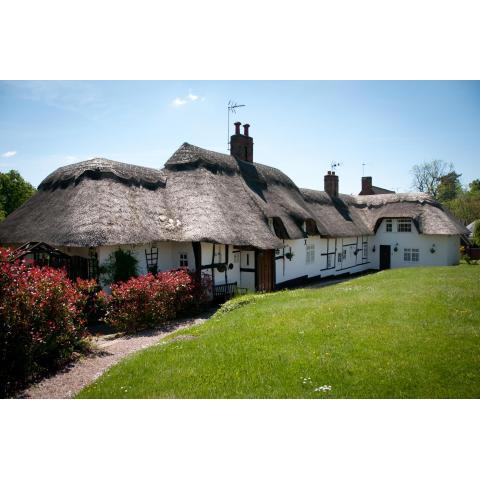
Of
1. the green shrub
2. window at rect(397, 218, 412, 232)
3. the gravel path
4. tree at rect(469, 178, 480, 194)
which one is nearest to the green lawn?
the gravel path

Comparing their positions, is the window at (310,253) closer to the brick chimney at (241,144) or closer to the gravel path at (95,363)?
the brick chimney at (241,144)

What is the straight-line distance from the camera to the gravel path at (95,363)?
6.72 m

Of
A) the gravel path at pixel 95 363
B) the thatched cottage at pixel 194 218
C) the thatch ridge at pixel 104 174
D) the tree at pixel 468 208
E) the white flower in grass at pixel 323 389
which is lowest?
the gravel path at pixel 95 363

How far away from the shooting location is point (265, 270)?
17.3m

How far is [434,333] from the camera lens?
7.48 meters

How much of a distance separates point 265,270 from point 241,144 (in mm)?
8774

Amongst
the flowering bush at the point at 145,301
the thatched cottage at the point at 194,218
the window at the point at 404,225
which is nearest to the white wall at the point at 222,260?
the thatched cottage at the point at 194,218

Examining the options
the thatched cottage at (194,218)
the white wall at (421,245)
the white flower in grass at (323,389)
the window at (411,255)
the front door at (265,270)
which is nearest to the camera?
the white flower in grass at (323,389)

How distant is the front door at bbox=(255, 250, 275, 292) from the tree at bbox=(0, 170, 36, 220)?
81.8 ft

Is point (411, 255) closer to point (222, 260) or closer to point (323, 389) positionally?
point (222, 260)

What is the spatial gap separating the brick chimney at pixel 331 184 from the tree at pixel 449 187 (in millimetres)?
34360

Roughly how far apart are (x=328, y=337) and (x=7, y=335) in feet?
21.1

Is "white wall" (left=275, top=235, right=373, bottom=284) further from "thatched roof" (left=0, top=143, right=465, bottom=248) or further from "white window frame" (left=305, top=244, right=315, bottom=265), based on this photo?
"thatched roof" (left=0, top=143, right=465, bottom=248)

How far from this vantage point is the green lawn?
571cm
